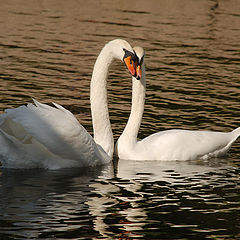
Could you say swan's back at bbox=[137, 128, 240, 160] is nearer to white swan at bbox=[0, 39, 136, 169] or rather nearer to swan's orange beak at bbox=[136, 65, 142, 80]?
white swan at bbox=[0, 39, 136, 169]

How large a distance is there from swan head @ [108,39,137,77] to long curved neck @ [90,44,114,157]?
0.13m

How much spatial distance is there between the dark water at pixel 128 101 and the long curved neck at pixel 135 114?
0.37 metres

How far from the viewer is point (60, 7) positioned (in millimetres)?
27594

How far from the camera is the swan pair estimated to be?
9117mm

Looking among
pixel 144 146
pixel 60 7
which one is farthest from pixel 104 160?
pixel 60 7

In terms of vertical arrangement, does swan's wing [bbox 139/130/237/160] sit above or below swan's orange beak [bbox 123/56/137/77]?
below

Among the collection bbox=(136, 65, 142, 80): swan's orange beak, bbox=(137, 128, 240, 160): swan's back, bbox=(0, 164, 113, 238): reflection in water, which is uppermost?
bbox=(136, 65, 142, 80): swan's orange beak

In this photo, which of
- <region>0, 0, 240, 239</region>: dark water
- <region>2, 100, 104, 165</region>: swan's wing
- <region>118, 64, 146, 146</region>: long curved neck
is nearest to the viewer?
<region>0, 0, 240, 239</region>: dark water

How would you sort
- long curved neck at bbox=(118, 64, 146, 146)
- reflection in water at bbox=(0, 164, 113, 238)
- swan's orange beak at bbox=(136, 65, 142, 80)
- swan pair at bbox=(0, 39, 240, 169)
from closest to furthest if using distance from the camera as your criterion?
reflection in water at bbox=(0, 164, 113, 238), swan pair at bbox=(0, 39, 240, 169), swan's orange beak at bbox=(136, 65, 142, 80), long curved neck at bbox=(118, 64, 146, 146)

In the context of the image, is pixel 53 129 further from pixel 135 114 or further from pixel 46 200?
pixel 135 114

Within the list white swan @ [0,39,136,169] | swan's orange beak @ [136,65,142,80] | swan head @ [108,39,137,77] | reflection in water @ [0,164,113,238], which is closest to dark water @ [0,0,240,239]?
reflection in water @ [0,164,113,238]

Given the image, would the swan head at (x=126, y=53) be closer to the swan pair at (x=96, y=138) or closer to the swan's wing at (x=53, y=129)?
the swan pair at (x=96, y=138)

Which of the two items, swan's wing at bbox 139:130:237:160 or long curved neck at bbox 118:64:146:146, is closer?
swan's wing at bbox 139:130:237:160

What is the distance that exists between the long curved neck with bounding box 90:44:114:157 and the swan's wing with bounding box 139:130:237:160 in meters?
0.52
